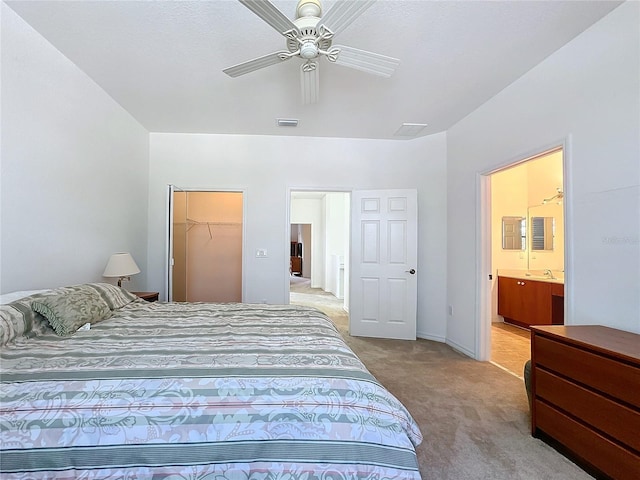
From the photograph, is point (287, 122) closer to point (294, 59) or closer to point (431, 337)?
point (294, 59)

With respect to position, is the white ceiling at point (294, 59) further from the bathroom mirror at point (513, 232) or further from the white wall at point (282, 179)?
the bathroom mirror at point (513, 232)

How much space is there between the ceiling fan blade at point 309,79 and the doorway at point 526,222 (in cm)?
359

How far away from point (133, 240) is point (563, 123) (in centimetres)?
439

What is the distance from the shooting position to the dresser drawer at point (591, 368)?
4.50 ft

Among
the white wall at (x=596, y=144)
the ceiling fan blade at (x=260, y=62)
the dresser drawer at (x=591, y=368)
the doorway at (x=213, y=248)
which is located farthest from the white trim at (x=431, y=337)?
the ceiling fan blade at (x=260, y=62)

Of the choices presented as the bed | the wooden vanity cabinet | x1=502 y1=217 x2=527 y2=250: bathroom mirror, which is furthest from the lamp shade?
x1=502 y1=217 x2=527 y2=250: bathroom mirror

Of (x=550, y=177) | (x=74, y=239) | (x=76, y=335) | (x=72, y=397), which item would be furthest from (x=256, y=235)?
(x=550, y=177)

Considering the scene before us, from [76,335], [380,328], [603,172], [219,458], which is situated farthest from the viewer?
[380,328]

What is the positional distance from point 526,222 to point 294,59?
452cm

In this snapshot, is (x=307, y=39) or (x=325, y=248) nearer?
(x=307, y=39)

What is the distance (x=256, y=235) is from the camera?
408 centimetres

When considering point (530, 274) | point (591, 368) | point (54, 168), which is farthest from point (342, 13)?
point (530, 274)

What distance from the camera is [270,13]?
140 cm

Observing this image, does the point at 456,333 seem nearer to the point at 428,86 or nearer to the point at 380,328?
the point at 380,328
